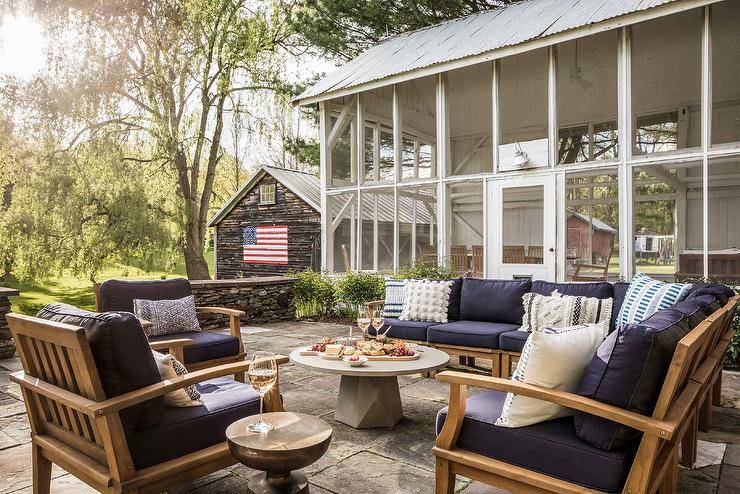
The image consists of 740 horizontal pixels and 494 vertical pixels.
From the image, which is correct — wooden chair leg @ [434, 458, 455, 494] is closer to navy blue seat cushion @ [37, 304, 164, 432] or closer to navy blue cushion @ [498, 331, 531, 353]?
navy blue seat cushion @ [37, 304, 164, 432]

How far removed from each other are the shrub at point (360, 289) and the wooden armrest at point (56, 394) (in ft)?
19.0

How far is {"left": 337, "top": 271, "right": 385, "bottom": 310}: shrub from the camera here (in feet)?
26.8

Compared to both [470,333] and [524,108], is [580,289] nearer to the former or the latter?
[470,333]

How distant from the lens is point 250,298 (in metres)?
8.30

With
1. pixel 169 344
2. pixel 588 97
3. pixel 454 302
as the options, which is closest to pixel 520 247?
pixel 454 302

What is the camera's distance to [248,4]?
14812mm

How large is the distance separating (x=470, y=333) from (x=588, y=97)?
742 centimetres

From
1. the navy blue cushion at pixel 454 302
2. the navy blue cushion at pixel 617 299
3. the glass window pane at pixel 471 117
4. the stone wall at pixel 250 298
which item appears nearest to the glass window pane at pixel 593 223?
the glass window pane at pixel 471 117

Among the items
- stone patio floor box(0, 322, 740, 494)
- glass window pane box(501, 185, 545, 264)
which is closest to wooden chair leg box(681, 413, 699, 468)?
stone patio floor box(0, 322, 740, 494)

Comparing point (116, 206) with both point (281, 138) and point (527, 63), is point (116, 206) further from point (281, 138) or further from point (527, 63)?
point (527, 63)

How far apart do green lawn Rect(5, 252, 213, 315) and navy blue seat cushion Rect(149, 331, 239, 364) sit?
8.56m

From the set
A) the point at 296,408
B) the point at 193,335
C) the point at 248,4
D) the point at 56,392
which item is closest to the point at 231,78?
the point at 248,4

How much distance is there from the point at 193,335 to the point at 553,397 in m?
3.45

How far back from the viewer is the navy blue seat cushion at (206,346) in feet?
13.9
